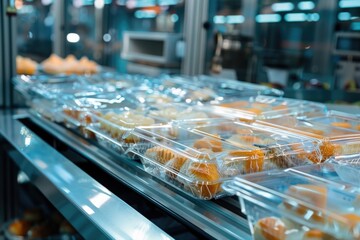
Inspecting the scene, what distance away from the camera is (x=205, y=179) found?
2.37 ft

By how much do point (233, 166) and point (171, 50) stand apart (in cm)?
178

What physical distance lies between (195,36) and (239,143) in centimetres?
137

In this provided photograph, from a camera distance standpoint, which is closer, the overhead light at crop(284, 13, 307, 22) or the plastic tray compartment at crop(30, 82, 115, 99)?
the plastic tray compartment at crop(30, 82, 115, 99)

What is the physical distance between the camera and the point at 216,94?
153 centimetres

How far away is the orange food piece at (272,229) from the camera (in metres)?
0.56

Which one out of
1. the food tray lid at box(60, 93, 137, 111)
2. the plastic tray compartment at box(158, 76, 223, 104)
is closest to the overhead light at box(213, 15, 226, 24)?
the plastic tray compartment at box(158, 76, 223, 104)

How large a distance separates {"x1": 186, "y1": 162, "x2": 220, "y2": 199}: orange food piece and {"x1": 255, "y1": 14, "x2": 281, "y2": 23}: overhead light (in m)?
2.00

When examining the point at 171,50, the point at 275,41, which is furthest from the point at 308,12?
the point at 171,50

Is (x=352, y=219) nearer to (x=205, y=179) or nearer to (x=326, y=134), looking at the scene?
(x=205, y=179)

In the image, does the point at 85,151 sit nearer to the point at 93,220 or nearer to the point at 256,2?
the point at 93,220

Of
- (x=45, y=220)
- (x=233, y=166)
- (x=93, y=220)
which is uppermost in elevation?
(x=233, y=166)

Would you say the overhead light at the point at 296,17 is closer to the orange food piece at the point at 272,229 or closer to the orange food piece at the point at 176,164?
the orange food piece at the point at 176,164

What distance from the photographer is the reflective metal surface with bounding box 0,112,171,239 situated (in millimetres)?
712

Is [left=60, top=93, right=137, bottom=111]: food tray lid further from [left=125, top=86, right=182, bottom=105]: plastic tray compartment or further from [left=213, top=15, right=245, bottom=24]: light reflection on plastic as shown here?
[left=213, top=15, right=245, bottom=24]: light reflection on plastic
